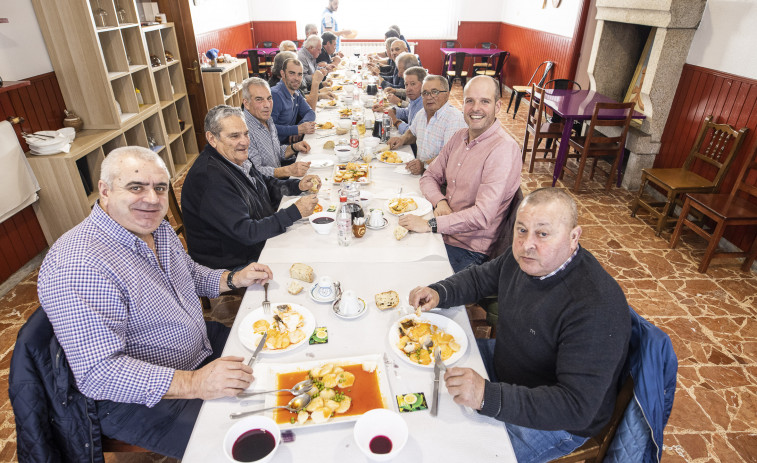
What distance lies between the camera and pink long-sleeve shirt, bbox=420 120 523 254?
2.46 m

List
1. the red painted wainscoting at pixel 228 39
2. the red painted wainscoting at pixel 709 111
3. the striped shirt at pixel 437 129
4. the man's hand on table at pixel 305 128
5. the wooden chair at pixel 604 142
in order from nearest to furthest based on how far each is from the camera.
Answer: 1. the striped shirt at pixel 437 129
2. the red painted wainscoting at pixel 709 111
3. the man's hand on table at pixel 305 128
4. the wooden chair at pixel 604 142
5. the red painted wainscoting at pixel 228 39

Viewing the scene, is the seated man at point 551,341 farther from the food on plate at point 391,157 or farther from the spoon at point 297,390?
the food on plate at point 391,157

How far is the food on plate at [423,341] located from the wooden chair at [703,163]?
3645 millimetres

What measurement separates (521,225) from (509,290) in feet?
1.01

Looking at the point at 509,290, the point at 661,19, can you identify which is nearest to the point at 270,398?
the point at 509,290

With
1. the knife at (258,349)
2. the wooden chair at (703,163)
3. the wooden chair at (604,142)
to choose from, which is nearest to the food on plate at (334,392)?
the knife at (258,349)

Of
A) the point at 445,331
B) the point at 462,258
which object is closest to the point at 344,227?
the point at 445,331

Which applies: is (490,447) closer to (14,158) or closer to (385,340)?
(385,340)

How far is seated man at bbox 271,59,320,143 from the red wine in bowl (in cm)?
334

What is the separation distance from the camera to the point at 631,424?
143 centimetres

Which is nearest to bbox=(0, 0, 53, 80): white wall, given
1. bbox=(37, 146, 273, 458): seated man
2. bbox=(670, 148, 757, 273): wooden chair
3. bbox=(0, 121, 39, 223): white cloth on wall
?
bbox=(0, 121, 39, 223): white cloth on wall

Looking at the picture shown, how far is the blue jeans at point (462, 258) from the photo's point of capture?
8.82ft

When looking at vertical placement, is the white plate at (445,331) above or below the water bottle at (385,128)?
below

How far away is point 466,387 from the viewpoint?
51.2 inches
